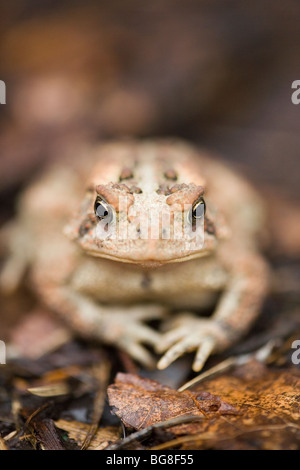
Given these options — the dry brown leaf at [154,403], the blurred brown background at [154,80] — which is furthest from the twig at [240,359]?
the blurred brown background at [154,80]

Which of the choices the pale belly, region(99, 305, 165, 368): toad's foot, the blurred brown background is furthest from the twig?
the blurred brown background

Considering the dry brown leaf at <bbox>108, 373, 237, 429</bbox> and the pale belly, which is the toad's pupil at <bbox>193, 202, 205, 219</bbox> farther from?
the dry brown leaf at <bbox>108, 373, 237, 429</bbox>

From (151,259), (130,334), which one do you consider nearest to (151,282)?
(130,334)

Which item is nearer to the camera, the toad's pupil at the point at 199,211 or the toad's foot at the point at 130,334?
the toad's pupil at the point at 199,211

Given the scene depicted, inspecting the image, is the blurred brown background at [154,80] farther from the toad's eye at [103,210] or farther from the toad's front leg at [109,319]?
the toad's eye at [103,210]

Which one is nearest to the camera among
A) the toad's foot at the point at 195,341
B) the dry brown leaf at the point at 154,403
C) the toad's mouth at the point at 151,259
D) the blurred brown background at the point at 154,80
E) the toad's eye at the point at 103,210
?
the dry brown leaf at the point at 154,403
